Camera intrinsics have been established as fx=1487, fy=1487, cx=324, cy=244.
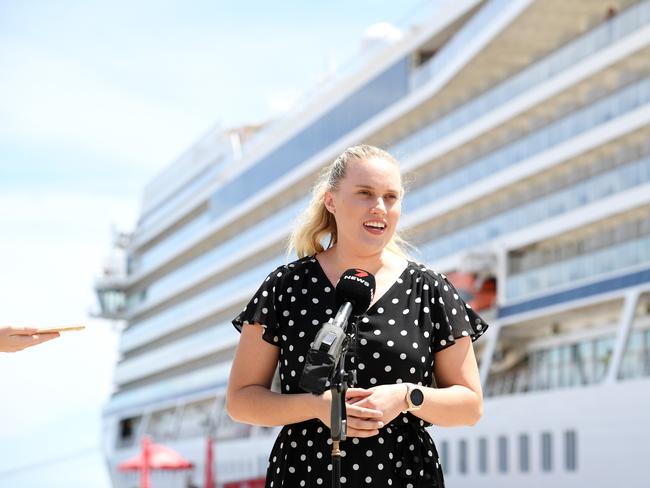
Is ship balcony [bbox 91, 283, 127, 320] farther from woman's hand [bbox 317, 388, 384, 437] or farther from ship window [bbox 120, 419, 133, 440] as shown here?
A: woman's hand [bbox 317, 388, 384, 437]

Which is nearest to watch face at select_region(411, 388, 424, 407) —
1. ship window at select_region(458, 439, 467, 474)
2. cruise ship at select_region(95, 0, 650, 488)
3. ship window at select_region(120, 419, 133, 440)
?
cruise ship at select_region(95, 0, 650, 488)

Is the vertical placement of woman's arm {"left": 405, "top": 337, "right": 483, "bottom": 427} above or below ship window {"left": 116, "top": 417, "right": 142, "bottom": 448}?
below

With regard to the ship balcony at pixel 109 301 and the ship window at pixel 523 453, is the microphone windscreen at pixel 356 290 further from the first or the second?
the ship balcony at pixel 109 301

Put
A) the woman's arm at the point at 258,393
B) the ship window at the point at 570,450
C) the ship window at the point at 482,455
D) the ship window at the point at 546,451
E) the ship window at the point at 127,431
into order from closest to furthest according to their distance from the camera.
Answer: the woman's arm at the point at 258,393
the ship window at the point at 570,450
the ship window at the point at 546,451
the ship window at the point at 482,455
the ship window at the point at 127,431

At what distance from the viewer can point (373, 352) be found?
400 cm

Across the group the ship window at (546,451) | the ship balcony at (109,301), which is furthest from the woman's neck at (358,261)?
the ship balcony at (109,301)

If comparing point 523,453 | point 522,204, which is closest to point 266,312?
point 523,453

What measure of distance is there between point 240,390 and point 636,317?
2202cm

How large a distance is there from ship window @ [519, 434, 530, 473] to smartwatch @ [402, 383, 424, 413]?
23.4 meters

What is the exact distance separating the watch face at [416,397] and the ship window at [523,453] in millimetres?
23400

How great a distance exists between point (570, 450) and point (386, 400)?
22.1m

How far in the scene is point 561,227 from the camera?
2700 centimetres

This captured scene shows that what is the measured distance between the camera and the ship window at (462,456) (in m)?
29.2

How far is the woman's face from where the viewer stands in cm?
411
